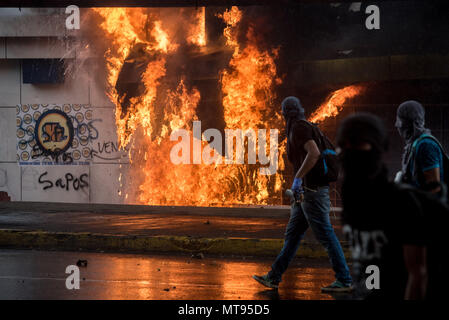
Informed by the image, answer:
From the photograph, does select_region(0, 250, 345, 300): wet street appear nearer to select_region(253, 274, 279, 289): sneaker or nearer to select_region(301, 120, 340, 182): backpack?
select_region(253, 274, 279, 289): sneaker

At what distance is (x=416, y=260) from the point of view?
260cm

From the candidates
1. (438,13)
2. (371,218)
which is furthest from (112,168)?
(371,218)

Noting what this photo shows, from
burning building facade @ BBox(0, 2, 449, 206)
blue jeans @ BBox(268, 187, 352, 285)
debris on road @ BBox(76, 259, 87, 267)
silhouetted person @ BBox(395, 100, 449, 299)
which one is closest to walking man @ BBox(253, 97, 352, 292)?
blue jeans @ BBox(268, 187, 352, 285)

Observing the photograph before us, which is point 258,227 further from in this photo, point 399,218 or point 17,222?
point 399,218

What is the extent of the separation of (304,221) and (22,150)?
1189cm

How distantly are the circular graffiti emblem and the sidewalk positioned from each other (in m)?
2.12

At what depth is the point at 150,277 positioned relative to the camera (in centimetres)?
671

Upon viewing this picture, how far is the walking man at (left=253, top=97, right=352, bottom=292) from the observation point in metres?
5.67

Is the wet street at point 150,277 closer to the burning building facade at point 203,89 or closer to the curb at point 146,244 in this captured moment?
the curb at point 146,244

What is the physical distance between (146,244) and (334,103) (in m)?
6.60

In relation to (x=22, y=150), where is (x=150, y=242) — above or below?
below

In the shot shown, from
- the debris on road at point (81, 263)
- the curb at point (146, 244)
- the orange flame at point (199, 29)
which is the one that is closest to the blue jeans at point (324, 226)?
the curb at point (146, 244)

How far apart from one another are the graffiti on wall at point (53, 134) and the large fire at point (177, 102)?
1.07 m

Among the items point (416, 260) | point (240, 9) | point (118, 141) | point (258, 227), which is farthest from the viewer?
point (118, 141)
